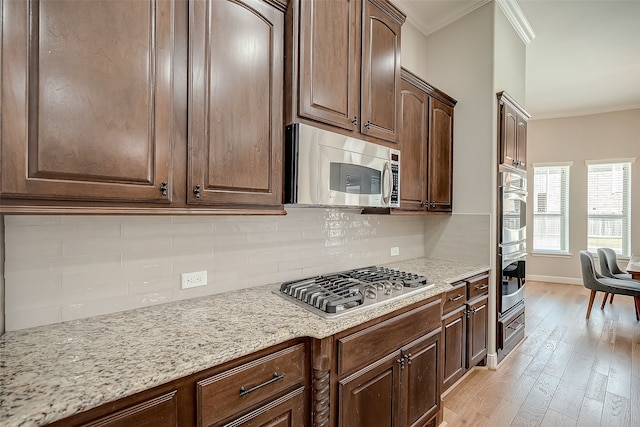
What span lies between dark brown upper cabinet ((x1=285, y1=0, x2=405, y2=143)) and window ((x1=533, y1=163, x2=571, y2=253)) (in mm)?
5583

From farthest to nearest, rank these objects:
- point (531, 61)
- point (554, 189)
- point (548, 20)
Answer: point (554, 189)
point (531, 61)
point (548, 20)

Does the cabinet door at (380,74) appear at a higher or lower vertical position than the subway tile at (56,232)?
higher

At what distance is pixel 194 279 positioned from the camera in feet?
5.31

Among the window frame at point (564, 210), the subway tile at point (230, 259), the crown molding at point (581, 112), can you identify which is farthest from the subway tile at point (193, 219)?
the crown molding at point (581, 112)

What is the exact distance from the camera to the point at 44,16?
0.94 meters

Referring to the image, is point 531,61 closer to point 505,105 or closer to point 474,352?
point 505,105

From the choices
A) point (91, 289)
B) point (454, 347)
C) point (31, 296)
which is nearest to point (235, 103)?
point (91, 289)

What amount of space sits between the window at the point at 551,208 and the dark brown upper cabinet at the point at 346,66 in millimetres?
5583

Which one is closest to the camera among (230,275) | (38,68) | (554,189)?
(38,68)

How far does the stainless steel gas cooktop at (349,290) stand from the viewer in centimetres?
147

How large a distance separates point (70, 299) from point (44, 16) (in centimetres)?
102

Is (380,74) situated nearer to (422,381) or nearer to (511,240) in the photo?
(422,381)

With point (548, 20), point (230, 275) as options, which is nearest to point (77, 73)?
point (230, 275)

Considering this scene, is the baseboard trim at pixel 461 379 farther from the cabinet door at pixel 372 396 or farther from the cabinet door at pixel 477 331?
the cabinet door at pixel 372 396
